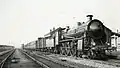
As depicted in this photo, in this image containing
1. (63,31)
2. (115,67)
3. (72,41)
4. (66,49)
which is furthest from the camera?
(63,31)

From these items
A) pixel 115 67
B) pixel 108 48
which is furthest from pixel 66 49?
pixel 115 67

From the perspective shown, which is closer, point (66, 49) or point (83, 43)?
point (83, 43)

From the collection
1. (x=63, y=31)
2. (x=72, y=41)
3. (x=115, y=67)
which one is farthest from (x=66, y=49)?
(x=115, y=67)

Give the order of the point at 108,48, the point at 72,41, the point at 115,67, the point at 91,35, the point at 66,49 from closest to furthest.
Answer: the point at 115,67 < the point at 108,48 < the point at 91,35 < the point at 72,41 < the point at 66,49

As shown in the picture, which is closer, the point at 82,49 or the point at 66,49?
the point at 82,49

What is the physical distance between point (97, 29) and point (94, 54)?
240cm

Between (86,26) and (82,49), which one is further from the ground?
(86,26)

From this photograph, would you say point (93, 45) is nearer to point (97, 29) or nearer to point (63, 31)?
point (97, 29)

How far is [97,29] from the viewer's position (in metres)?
15.1

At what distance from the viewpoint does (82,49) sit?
49.8 feet

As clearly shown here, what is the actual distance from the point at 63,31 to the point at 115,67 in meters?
14.5

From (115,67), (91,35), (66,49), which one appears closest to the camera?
(115,67)

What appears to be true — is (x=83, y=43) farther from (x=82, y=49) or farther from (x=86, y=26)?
(x=86, y=26)


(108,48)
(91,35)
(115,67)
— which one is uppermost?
(91,35)
